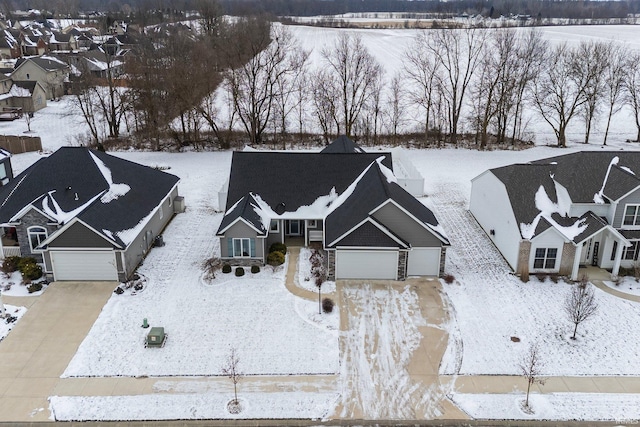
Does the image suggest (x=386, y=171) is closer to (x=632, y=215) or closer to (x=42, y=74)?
(x=632, y=215)

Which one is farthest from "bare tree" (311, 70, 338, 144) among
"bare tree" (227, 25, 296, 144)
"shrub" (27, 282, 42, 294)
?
"shrub" (27, 282, 42, 294)

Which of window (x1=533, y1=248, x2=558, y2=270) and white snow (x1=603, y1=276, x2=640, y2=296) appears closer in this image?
white snow (x1=603, y1=276, x2=640, y2=296)

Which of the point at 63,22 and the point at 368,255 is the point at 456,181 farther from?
the point at 63,22

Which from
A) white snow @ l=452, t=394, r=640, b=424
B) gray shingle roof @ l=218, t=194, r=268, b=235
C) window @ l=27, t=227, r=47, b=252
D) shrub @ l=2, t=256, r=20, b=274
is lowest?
white snow @ l=452, t=394, r=640, b=424

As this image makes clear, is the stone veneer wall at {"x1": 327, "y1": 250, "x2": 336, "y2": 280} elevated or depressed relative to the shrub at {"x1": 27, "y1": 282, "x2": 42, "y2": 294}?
elevated

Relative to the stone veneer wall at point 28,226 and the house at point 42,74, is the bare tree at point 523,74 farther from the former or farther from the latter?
the house at point 42,74

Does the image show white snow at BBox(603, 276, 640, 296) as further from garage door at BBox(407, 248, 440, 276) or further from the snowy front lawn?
the snowy front lawn
